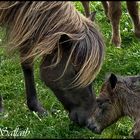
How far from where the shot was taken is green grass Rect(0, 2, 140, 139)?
20.6 feet

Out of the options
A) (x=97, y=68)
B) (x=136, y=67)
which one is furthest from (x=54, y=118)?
(x=136, y=67)

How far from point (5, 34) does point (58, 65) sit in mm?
906

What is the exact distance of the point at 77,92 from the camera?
5.93 metres

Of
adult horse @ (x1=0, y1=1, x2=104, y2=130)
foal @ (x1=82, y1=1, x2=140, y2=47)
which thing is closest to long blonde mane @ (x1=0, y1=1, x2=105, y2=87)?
adult horse @ (x1=0, y1=1, x2=104, y2=130)

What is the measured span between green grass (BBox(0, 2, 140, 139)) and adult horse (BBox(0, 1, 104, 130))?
1.31 feet

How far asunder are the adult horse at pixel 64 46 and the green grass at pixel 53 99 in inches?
15.7

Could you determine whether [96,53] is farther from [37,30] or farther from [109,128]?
[109,128]

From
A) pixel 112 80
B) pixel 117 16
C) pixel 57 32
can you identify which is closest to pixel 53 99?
pixel 112 80

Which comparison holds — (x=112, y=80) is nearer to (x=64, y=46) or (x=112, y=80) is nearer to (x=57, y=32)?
(x=64, y=46)

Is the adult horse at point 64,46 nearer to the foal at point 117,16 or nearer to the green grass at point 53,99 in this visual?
the green grass at point 53,99

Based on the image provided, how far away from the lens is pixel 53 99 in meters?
7.59
